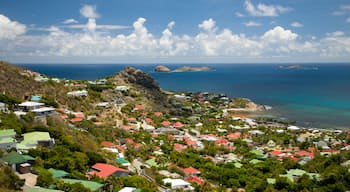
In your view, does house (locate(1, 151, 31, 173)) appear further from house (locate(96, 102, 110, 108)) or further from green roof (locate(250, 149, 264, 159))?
house (locate(96, 102, 110, 108))

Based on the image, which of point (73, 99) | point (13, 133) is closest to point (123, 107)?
point (73, 99)

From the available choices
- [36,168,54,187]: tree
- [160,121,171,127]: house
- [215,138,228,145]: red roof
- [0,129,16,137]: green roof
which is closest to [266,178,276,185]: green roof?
[215,138,228,145]: red roof

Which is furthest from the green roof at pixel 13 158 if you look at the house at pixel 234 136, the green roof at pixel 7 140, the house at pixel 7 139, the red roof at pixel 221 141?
the house at pixel 234 136

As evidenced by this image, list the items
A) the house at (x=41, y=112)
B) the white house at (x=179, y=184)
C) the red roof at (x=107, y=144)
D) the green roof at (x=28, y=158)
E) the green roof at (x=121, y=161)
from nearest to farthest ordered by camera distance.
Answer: the green roof at (x=28, y=158), the white house at (x=179, y=184), the green roof at (x=121, y=161), the red roof at (x=107, y=144), the house at (x=41, y=112)

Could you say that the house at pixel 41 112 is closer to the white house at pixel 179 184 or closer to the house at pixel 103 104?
the house at pixel 103 104

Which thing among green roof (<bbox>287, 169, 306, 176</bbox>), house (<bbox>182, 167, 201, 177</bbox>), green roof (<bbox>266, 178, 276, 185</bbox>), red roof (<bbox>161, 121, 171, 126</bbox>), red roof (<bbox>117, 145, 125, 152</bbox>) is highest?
red roof (<bbox>117, 145, 125, 152</bbox>)

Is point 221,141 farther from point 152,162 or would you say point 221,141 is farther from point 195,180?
point 195,180

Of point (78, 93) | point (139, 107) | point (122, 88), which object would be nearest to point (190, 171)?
point (78, 93)
